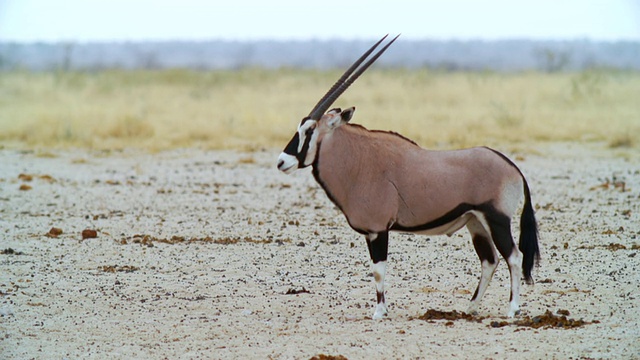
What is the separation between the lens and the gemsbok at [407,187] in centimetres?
684

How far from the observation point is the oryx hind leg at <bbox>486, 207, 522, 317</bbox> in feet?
22.4

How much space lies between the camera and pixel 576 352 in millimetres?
5965

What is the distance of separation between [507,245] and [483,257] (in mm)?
321

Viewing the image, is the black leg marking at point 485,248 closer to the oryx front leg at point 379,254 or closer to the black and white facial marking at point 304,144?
the oryx front leg at point 379,254

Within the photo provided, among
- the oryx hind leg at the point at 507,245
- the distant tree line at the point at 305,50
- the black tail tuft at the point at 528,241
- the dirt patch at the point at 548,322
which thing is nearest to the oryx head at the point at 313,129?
the oryx hind leg at the point at 507,245

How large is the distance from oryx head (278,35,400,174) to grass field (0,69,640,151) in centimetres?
1019

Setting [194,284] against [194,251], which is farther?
[194,251]

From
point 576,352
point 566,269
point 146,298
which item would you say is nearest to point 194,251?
point 146,298

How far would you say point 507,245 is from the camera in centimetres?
687

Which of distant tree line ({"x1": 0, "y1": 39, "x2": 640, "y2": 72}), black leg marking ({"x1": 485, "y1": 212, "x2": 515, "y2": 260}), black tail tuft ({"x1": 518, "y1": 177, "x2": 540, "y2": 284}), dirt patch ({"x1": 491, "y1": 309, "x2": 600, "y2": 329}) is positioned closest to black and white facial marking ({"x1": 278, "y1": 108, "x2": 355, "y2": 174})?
black leg marking ({"x1": 485, "y1": 212, "x2": 515, "y2": 260})

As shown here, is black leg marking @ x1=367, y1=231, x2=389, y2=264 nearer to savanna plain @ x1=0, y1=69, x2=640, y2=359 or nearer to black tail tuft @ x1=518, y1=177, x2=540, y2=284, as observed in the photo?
savanna plain @ x1=0, y1=69, x2=640, y2=359

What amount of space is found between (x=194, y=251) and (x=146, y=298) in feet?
5.82

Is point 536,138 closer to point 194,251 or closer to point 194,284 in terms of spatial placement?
point 194,251

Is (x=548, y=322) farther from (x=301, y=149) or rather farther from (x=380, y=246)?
(x=301, y=149)
